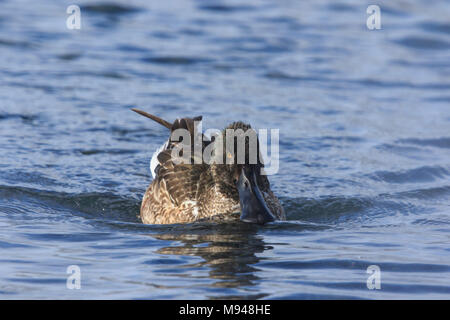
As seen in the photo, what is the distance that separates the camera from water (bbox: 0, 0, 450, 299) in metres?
7.79

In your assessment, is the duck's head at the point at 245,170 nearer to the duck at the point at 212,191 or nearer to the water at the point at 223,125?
the duck at the point at 212,191

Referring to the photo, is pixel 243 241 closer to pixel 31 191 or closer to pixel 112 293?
pixel 112 293

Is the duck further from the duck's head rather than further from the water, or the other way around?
the water

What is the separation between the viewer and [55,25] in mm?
19906

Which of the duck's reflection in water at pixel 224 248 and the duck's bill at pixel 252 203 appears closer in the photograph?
the duck's reflection in water at pixel 224 248

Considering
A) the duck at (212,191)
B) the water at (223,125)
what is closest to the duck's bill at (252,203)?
the duck at (212,191)

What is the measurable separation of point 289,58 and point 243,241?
10353 mm

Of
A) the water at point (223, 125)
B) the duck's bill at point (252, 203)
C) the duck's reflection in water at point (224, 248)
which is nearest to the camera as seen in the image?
the duck's reflection in water at point (224, 248)

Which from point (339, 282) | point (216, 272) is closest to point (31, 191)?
point (216, 272)

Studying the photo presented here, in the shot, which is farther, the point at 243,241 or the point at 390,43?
the point at 390,43

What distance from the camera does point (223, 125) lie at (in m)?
14.3

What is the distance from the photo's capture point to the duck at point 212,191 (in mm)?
9062

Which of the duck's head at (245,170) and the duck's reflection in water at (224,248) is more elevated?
the duck's head at (245,170)
